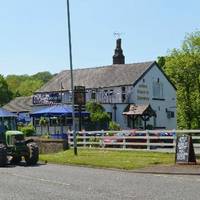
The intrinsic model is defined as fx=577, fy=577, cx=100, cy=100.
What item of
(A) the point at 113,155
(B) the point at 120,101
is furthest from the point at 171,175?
(B) the point at 120,101

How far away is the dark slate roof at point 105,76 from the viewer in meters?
63.3

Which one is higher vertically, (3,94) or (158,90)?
(3,94)

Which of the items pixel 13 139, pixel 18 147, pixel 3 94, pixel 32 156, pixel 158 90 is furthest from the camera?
pixel 3 94

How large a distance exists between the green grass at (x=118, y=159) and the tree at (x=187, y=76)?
42.6 metres

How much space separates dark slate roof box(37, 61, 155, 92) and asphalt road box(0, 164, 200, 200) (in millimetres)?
40166

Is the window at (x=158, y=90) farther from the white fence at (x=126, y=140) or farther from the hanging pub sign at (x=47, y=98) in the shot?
the white fence at (x=126, y=140)

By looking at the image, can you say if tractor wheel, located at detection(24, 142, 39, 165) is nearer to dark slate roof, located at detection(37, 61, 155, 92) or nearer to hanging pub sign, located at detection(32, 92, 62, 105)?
dark slate roof, located at detection(37, 61, 155, 92)

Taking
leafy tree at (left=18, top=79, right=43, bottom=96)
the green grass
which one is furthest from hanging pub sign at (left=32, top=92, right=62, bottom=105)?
leafy tree at (left=18, top=79, right=43, bottom=96)

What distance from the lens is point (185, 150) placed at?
2492 centimetres

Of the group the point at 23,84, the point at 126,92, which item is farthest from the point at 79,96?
the point at 23,84

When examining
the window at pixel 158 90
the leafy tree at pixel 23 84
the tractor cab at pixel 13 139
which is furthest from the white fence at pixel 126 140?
the leafy tree at pixel 23 84

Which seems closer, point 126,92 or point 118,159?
point 118,159

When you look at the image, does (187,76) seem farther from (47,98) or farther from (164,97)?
(47,98)

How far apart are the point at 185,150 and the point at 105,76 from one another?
4104 centimetres
